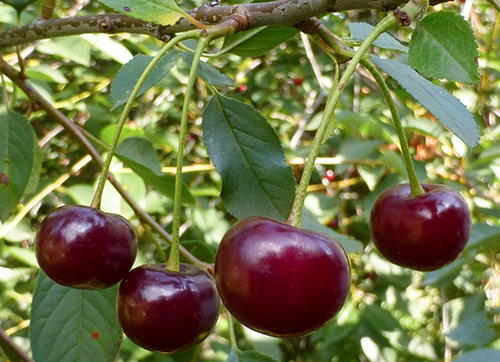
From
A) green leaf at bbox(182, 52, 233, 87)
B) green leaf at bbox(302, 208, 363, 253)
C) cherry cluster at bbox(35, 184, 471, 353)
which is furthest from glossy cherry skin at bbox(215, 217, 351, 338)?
green leaf at bbox(302, 208, 363, 253)

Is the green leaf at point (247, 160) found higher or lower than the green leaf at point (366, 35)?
lower

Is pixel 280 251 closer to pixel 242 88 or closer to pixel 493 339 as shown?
pixel 493 339

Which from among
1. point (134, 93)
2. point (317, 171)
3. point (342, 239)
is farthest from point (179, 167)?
point (317, 171)

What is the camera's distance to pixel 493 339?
4.85 feet

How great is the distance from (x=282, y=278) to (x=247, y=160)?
0.35m

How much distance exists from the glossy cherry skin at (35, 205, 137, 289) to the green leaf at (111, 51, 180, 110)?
0.19 meters

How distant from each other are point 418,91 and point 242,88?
2.03 metres

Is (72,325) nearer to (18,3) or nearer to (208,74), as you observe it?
(208,74)

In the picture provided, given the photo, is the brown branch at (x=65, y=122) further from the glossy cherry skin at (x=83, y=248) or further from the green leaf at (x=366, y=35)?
the green leaf at (x=366, y=35)

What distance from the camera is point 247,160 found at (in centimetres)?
83

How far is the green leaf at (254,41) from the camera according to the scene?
0.83 meters

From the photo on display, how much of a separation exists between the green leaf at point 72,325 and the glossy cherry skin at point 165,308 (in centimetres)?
33

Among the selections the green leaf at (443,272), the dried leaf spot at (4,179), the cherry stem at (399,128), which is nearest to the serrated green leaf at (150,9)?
the cherry stem at (399,128)

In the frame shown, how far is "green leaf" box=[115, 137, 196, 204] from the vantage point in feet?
3.74
